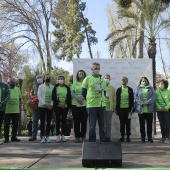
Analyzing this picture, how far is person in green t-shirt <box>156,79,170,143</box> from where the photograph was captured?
30.0 feet

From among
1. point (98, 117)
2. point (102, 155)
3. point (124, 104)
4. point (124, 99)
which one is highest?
point (124, 99)

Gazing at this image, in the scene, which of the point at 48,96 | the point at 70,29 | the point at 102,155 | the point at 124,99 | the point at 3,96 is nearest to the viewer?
the point at 102,155

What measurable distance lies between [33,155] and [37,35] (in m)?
31.3

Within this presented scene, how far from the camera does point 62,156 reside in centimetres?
683

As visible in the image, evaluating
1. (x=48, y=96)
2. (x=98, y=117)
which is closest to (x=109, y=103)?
(x=48, y=96)

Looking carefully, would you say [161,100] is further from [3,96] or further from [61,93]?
[3,96]

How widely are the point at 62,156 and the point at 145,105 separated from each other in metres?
3.20

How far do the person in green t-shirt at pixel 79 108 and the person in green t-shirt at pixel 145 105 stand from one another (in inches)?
60.0

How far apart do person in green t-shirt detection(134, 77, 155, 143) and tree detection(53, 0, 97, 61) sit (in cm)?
2732

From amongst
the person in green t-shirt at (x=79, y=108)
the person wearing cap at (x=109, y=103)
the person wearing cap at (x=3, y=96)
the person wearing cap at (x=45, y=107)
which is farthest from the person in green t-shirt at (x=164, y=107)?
the person wearing cap at (x=3, y=96)

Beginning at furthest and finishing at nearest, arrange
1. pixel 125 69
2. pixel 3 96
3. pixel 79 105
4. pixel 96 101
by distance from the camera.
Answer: pixel 125 69
pixel 79 105
pixel 3 96
pixel 96 101

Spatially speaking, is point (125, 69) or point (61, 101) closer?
point (61, 101)

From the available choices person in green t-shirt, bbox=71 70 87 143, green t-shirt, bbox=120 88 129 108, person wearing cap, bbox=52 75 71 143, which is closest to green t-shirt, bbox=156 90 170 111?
green t-shirt, bbox=120 88 129 108

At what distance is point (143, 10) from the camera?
58.1 feet
